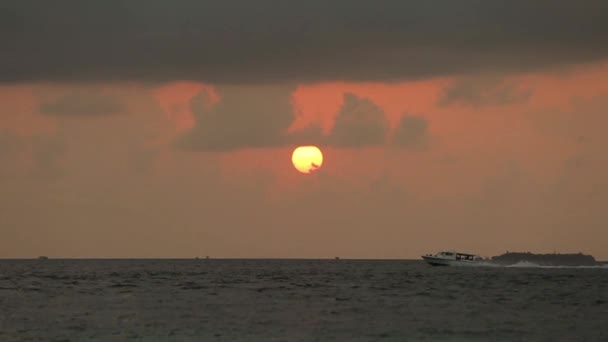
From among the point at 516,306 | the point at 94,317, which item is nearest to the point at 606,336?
the point at 516,306

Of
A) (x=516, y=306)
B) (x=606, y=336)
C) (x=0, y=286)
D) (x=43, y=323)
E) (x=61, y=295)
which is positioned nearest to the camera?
(x=606, y=336)

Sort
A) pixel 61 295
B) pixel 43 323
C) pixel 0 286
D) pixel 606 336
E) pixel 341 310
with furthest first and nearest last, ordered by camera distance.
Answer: pixel 0 286
pixel 61 295
pixel 341 310
pixel 43 323
pixel 606 336

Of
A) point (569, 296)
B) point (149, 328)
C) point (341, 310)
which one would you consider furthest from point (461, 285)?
point (149, 328)

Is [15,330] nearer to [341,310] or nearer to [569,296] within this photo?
[341,310]

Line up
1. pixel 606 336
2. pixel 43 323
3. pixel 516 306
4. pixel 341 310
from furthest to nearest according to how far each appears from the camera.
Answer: pixel 516 306 < pixel 341 310 < pixel 43 323 < pixel 606 336

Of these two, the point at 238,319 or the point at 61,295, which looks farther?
the point at 61,295

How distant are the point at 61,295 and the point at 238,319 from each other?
36960 millimetres

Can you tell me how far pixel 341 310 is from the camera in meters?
87.8

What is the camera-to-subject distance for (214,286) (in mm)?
131750

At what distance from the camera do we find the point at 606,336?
222 feet

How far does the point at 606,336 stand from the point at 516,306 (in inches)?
1013

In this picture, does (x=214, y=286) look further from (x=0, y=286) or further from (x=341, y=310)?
(x=341, y=310)

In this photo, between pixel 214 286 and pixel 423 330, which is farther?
pixel 214 286

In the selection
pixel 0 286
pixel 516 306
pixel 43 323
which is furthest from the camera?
pixel 0 286
